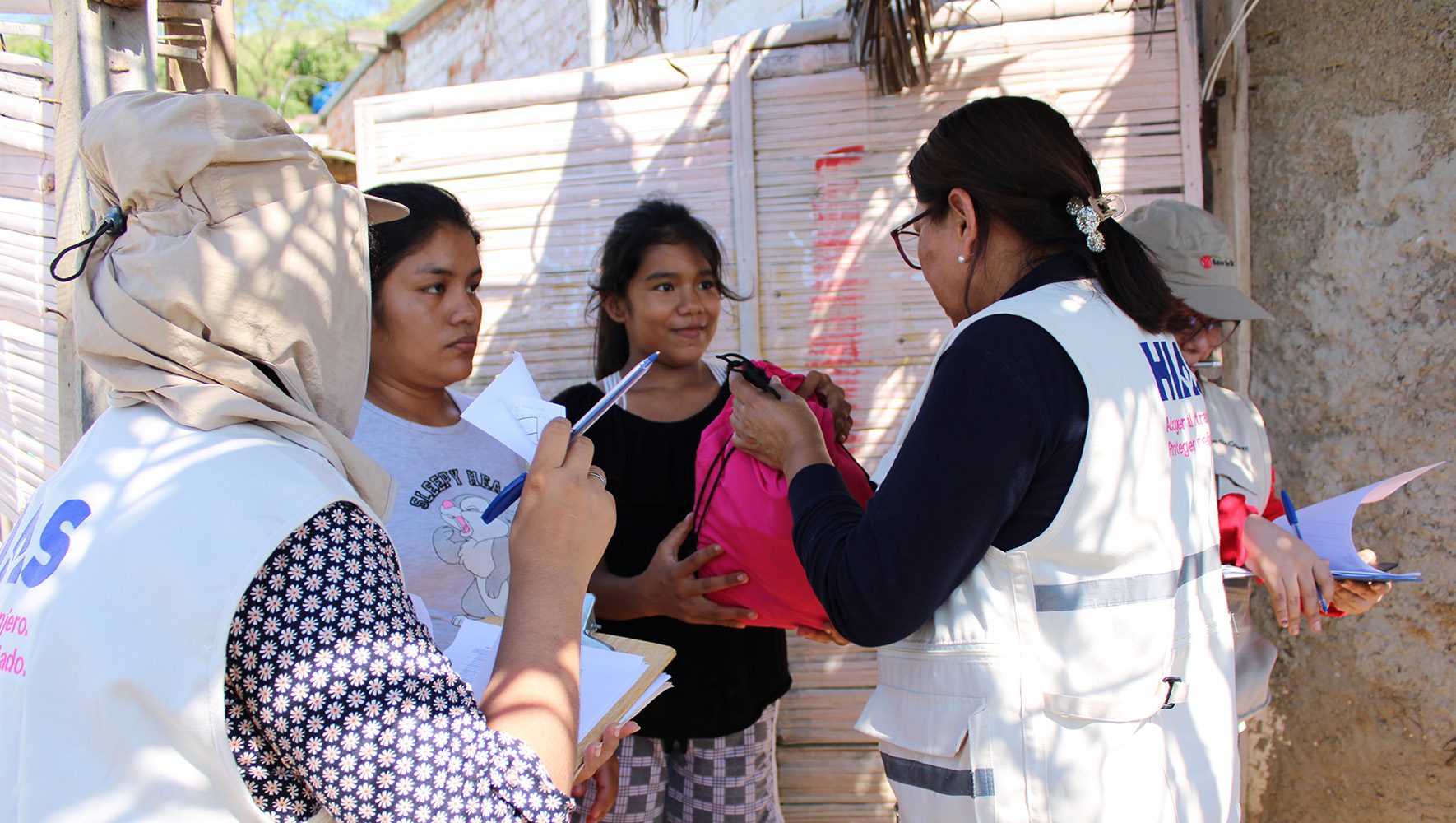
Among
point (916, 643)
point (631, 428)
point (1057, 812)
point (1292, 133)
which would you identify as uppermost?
point (1292, 133)

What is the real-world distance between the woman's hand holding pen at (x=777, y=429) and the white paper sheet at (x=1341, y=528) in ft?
3.72

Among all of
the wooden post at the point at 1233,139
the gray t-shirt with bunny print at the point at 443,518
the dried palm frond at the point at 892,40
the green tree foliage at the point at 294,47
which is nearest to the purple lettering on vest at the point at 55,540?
the gray t-shirt with bunny print at the point at 443,518

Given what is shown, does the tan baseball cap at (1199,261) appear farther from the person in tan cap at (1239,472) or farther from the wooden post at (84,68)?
the wooden post at (84,68)

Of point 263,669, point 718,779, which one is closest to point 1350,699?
point 718,779

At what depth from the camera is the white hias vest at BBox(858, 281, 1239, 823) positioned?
148 cm

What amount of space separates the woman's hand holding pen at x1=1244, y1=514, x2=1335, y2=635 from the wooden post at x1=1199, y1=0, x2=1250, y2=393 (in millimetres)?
1093

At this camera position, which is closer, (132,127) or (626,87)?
(132,127)

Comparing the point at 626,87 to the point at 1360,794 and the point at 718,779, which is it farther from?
the point at 1360,794

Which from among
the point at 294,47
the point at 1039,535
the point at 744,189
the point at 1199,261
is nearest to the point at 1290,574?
the point at 1199,261

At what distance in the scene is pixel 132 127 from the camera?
46.0 inches

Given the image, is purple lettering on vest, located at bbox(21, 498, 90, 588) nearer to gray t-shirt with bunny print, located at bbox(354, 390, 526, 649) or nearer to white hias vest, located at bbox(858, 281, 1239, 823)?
gray t-shirt with bunny print, located at bbox(354, 390, 526, 649)

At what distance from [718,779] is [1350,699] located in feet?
6.25

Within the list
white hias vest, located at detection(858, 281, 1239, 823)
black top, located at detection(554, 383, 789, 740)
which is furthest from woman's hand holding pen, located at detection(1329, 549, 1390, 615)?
black top, located at detection(554, 383, 789, 740)

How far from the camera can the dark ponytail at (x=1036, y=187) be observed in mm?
1604
